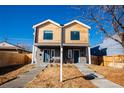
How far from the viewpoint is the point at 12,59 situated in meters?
26.0

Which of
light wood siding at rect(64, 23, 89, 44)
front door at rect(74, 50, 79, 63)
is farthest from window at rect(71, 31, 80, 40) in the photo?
front door at rect(74, 50, 79, 63)

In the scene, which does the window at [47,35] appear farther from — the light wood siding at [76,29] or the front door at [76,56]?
the front door at [76,56]

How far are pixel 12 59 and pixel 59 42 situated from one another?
6504mm

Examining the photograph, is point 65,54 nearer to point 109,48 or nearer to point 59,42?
point 59,42

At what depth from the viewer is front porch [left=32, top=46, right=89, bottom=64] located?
93.1ft

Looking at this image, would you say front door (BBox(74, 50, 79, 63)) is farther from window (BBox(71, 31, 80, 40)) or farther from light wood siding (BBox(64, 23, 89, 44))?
window (BBox(71, 31, 80, 40))

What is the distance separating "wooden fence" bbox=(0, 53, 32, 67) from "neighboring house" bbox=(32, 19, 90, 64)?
7.89 ft

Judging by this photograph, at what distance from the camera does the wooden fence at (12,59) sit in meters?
22.2

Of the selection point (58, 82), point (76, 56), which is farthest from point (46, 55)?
point (58, 82)
